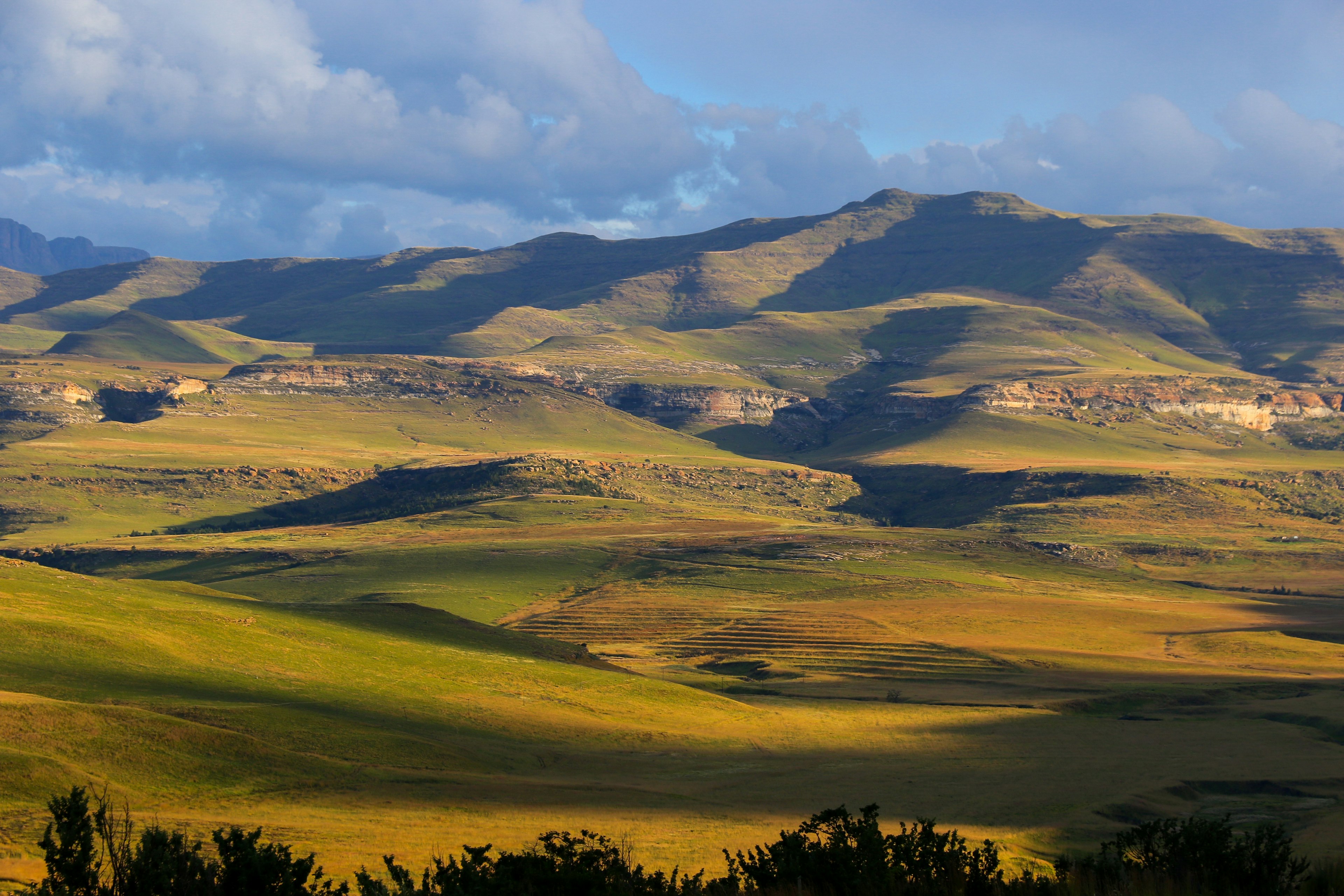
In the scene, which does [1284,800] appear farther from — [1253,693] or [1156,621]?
[1156,621]

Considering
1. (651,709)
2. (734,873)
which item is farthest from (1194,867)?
(651,709)

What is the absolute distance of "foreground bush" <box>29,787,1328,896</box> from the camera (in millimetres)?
24188

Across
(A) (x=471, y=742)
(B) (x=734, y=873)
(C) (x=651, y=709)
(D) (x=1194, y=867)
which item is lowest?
(C) (x=651, y=709)

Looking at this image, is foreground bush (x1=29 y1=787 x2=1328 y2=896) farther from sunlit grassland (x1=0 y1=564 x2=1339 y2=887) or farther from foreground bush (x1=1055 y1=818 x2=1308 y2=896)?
sunlit grassland (x1=0 y1=564 x2=1339 y2=887)

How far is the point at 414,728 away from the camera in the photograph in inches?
2376

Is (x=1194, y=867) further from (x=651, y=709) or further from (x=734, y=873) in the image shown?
(x=651, y=709)

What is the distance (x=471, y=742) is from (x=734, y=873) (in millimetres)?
34383

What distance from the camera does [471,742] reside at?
59781 millimetres

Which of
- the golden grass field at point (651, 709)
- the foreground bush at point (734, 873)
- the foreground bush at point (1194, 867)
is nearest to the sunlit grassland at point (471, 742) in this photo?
the golden grass field at point (651, 709)

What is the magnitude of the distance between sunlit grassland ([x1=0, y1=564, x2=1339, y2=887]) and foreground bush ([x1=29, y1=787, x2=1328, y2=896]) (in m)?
10.9

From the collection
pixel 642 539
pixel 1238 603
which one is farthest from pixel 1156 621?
pixel 642 539

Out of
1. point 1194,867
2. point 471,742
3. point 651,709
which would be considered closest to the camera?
point 1194,867

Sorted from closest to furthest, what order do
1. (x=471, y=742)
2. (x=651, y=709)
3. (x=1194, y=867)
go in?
(x=1194, y=867) < (x=471, y=742) < (x=651, y=709)

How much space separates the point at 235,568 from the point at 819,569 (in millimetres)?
83706
